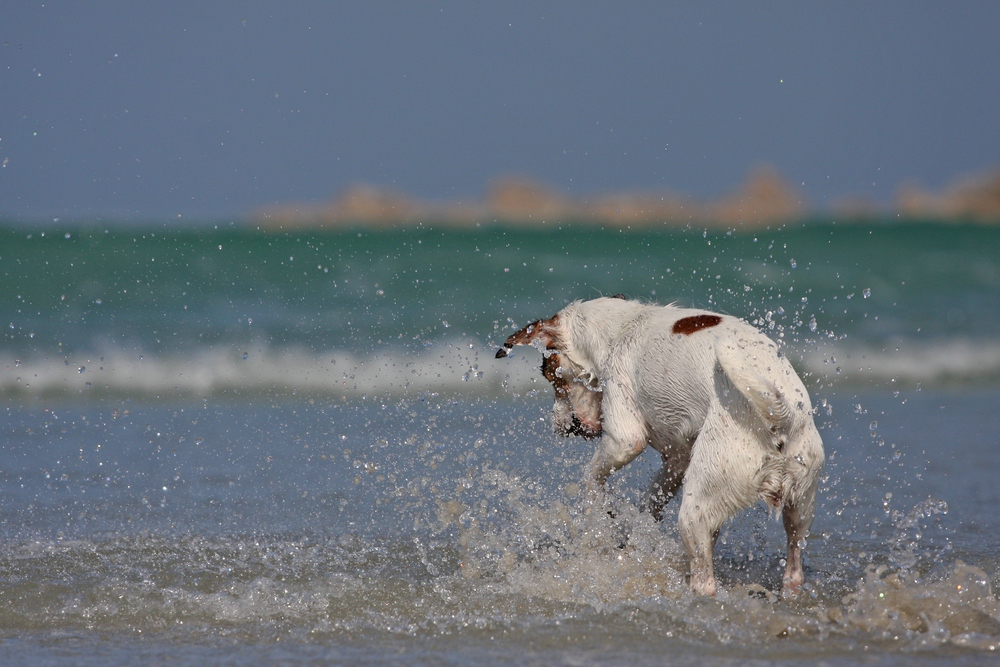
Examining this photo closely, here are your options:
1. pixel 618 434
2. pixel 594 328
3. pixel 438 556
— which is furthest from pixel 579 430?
pixel 438 556

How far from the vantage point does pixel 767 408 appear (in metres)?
3.88

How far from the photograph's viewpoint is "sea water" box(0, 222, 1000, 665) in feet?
12.9

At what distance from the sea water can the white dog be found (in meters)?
0.28

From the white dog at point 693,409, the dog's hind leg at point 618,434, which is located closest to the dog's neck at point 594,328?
the white dog at point 693,409

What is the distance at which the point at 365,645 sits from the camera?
384cm

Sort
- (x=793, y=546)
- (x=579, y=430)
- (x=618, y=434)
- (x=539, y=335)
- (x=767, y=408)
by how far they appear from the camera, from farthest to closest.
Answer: (x=539, y=335) → (x=579, y=430) → (x=618, y=434) → (x=793, y=546) → (x=767, y=408)

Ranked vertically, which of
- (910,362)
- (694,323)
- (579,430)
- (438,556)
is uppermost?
(910,362)

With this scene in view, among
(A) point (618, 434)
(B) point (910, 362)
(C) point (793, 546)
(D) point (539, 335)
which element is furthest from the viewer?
(B) point (910, 362)

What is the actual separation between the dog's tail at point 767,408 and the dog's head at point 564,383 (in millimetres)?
1019

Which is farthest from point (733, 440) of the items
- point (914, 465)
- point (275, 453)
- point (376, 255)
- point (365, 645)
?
point (376, 255)

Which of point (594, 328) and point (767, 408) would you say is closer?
point (767, 408)

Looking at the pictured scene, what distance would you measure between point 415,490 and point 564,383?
1523mm

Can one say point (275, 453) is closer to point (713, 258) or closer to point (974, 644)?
point (974, 644)

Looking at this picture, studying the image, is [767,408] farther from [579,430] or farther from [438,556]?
[438,556]
